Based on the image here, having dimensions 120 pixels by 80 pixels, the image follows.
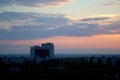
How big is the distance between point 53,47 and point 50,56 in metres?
2.51

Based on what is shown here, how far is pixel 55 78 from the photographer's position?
113 feet

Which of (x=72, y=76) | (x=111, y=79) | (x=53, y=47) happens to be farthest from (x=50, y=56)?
(x=111, y=79)

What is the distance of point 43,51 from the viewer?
70.7m

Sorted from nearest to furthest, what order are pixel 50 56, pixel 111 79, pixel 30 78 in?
pixel 111 79, pixel 30 78, pixel 50 56

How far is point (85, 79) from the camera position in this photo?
112ft

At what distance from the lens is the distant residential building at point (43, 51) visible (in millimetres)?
68938

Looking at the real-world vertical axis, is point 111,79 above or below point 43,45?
below

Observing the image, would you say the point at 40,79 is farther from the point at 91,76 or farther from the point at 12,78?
the point at 91,76

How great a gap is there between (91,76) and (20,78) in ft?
25.3

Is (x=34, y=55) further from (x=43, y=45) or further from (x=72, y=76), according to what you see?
(x=72, y=76)

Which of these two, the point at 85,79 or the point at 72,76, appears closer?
the point at 85,79

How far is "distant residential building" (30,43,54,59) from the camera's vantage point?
226 feet

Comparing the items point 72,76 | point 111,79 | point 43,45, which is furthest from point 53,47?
point 111,79

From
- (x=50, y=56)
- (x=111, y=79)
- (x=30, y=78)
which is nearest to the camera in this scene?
(x=111, y=79)
